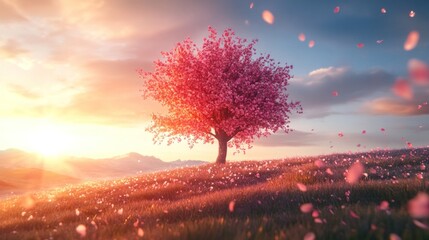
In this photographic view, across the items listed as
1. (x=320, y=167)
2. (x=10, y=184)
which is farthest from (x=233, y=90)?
(x=10, y=184)

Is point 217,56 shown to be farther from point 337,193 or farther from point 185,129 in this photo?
point 337,193

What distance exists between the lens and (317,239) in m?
4.69

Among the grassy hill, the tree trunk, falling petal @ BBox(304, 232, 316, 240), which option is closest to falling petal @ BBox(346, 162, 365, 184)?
the grassy hill

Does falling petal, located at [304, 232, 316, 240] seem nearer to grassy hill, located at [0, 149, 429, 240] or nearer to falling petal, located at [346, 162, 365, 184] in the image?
grassy hill, located at [0, 149, 429, 240]

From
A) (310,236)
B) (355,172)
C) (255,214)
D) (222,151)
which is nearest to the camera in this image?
(310,236)

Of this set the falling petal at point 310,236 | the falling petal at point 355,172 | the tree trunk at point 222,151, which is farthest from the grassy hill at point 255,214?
the tree trunk at point 222,151

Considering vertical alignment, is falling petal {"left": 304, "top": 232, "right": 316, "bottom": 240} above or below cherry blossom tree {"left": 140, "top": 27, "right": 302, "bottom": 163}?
below

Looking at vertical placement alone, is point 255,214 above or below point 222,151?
below

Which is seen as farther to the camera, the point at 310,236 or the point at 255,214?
the point at 255,214

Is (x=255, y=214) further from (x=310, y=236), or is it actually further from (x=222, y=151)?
(x=222, y=151)

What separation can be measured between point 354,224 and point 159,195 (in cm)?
1096

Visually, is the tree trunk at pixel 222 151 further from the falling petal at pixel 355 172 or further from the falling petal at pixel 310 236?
the falling petal at pixel 310 236

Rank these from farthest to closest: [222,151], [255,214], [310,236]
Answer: [222,151], [255,214], [310,236]

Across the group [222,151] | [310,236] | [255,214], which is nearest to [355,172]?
[255,214]
